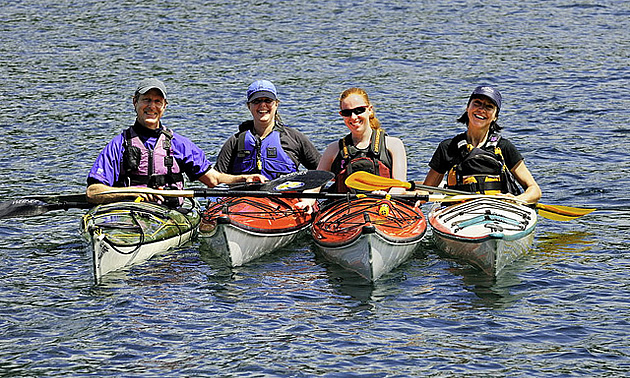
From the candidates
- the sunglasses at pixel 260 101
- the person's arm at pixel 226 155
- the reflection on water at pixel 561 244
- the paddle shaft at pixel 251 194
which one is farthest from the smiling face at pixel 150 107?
the reflection on water at pixel 561 244

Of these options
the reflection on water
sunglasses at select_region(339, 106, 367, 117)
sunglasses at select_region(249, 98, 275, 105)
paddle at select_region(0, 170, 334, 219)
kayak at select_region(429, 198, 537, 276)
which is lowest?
the reflection on water

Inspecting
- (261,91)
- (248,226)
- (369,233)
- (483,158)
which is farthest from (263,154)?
(483,158)

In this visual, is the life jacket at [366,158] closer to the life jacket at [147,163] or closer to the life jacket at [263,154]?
the life jacket at [263,154]

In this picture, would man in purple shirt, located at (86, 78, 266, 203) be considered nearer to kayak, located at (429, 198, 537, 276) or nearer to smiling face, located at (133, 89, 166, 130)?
smiling face, located at (133, 89, 166, 130)

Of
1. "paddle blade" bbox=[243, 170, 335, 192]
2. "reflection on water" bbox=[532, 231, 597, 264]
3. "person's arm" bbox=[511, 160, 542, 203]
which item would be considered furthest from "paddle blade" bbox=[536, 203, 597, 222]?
"paddle blade" bbox=[243, 170, 335, 192]

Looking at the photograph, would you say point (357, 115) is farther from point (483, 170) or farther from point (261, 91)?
point (483, 170)

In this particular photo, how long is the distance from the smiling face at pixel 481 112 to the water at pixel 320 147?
140cm

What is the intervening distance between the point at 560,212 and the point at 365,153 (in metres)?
2.35

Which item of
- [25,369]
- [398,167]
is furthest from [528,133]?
[25,369]

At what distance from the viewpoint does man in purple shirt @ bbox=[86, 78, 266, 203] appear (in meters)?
9.29

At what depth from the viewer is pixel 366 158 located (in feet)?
30.6

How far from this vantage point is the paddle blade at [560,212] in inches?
396

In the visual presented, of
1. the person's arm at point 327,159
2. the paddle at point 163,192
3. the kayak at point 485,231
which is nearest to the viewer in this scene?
the kayak at point 485,231

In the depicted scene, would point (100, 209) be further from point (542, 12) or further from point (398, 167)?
point (542, 12)
